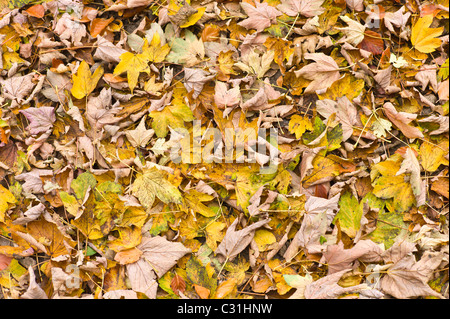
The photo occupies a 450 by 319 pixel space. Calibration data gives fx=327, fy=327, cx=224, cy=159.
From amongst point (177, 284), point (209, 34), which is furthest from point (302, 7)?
point (177, 284)

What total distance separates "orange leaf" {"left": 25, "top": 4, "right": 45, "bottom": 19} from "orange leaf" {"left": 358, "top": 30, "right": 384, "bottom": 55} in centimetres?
140

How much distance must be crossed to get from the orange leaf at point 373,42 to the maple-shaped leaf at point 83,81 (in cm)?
115

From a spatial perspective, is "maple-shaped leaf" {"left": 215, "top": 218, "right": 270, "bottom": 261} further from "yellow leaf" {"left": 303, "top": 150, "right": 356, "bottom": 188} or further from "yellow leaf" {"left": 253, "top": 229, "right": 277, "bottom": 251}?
"yellow leaf" {"left": 303, "top": 150, "right": 356, "bottom": 188}

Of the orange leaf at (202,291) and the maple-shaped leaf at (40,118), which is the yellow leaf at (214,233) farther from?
the maple-shaped leaf at (40,118)

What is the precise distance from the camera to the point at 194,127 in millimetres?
1384

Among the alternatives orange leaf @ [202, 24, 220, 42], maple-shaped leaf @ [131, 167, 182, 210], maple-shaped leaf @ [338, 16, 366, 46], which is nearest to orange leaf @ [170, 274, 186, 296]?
maple-shaped leaf @ [131, 167, 182, 210]

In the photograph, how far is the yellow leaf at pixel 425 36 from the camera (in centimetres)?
136

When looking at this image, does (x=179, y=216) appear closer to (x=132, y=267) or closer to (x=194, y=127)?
(x=132, y=267)

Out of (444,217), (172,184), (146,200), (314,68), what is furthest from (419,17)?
(146,200)

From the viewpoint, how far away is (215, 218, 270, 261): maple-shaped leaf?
131 cm

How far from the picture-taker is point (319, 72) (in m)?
1.38

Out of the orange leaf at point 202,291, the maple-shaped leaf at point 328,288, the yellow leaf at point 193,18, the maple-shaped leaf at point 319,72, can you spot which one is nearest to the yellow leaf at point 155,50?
the yellow leaf at point 193,18

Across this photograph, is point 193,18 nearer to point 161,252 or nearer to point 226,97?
point 226,97

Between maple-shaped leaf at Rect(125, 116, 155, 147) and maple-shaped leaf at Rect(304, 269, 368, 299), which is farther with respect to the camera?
maple-shaped leaf at Rect(125, 116, 155, 147)
